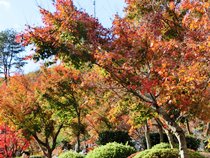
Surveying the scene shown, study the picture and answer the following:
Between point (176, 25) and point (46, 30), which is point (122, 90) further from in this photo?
point (176, 25)

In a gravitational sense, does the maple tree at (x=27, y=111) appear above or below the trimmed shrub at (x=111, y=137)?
above

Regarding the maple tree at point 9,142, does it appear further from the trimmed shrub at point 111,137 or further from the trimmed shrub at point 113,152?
the trimmed shrub at point 113,152

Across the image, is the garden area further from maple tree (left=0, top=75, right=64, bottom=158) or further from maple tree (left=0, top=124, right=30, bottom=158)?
maple tree (left=0, top=124, right=30, bottom=158)

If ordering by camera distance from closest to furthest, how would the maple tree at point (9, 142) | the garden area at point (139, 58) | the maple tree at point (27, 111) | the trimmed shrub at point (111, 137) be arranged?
the garden area at point (139, 58) → the maple tree at point (27, 111) → the trimmed shrub at point (111, 137) → the maple tree at point (9, 142)

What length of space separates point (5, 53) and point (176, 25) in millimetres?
45711

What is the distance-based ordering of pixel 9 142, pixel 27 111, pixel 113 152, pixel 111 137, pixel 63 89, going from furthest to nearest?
1. pixel 9 142
2. pixel 111 137
3. pixel 27 111
4. pixel 63 89
5. pixel 113 152

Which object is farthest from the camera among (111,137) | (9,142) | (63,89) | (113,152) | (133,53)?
(9,142)

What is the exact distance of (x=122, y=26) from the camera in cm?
1226

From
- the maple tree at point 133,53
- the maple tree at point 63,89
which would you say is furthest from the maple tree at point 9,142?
the maple tree at point 133,53

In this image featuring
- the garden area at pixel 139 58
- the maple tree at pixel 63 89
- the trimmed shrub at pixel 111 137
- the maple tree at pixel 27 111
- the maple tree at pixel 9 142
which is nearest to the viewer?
the garden area at pixel 139 58

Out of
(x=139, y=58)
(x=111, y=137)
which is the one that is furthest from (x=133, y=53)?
(x=111, y=137)

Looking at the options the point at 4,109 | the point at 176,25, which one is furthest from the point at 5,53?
the point at 176,25

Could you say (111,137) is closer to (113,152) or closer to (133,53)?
(113,152)

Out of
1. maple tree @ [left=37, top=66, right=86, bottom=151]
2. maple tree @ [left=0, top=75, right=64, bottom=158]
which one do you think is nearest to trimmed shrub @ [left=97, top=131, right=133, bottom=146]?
maple tree @ [left=0, top=75, right=64, bottom=158]
